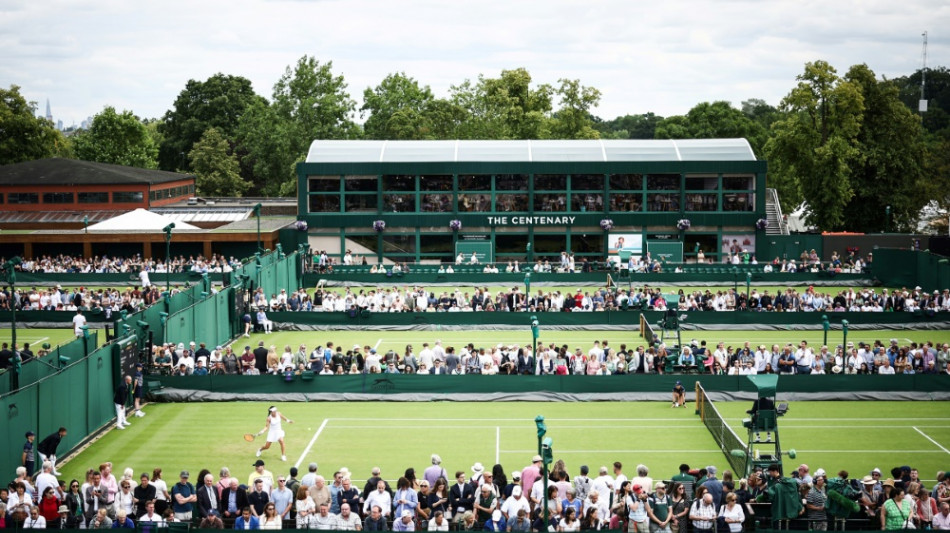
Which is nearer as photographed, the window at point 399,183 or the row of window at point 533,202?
the row of window at point 533,202

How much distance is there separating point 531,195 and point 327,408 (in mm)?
34260

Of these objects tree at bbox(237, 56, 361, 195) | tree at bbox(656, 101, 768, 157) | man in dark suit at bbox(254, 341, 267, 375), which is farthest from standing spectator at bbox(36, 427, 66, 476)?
tree at bbox(656, 101, 768, 157)

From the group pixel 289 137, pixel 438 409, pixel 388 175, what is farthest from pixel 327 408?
pixel 289 137

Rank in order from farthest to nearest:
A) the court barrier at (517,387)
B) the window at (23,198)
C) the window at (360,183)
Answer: the window at (23,198) < the window at (360,183) < the court barrier at (517,387)

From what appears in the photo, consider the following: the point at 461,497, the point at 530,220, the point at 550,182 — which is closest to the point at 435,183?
the point at 530,220

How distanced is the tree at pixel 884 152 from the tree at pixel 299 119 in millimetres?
43898

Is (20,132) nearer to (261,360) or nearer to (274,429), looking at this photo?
(261,360)

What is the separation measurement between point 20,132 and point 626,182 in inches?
2454

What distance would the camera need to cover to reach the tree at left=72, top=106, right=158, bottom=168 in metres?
104

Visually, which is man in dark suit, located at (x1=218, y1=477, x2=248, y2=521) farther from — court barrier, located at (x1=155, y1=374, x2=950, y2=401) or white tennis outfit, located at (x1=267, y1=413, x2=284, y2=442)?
court barrier, located at (x1=155, y1=374, x2=950, y2=401)

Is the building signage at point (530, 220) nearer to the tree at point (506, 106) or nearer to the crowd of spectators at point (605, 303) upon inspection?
the crowd of spectators at point (605, 303)

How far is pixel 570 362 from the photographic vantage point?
33.5 meters

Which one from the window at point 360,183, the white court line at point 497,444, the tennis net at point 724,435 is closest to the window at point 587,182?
the window at point 360,183

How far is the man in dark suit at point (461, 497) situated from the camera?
19891 mm
